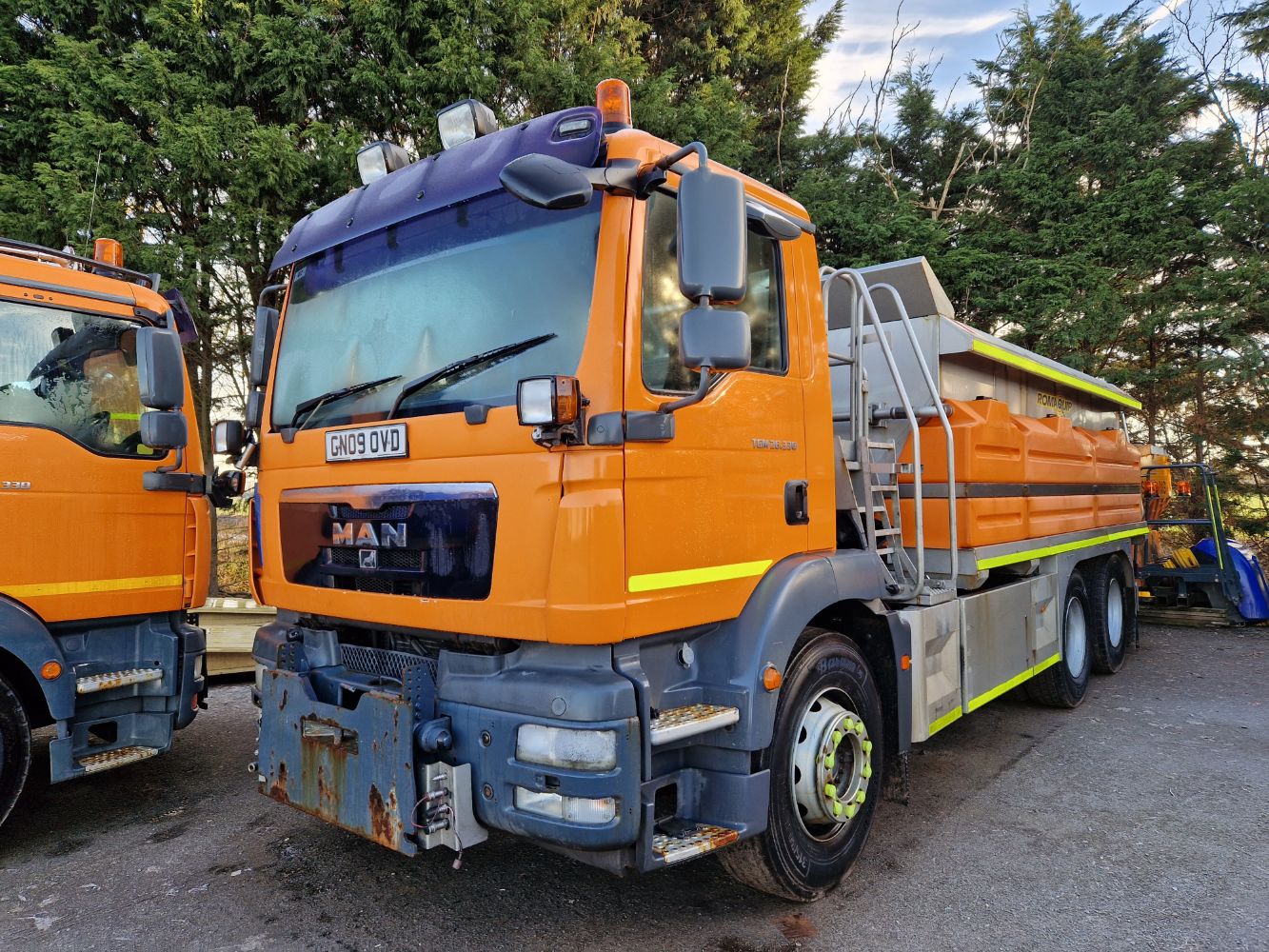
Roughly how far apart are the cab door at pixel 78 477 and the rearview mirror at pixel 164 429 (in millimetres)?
251

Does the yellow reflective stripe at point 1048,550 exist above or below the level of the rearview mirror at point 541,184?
below

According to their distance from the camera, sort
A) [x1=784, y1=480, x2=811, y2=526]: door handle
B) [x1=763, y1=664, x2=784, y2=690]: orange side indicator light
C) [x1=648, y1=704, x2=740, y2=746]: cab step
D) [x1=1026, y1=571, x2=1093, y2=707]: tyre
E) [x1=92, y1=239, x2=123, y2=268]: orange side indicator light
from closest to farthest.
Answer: [x1=648, y1=704, x2=740, y2=746]: cab step, [x1=763, y1=664, x2=784, y2=690]: orange side indicator light, [x1=784, y1=480, x2=811, y2=526]: door handle, [x1=92, y1=239, x2=123, y2=268]: orange side indicator light, [x1=1026, y1=571, x2=1093, y2=707]: tyre

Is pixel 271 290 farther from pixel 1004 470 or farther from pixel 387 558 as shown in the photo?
pixel 1004 470

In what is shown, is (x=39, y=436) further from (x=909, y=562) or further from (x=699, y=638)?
(x=909, y=562)

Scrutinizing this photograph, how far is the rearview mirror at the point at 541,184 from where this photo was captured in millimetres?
2395

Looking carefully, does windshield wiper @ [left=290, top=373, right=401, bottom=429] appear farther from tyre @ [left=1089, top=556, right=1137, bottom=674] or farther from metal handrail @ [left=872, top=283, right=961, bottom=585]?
tyre @ [left=1089, top=556, right=1137, bottom=674]

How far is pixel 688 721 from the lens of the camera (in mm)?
2549

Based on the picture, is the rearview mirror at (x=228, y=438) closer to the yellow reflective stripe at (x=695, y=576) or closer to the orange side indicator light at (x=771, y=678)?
the yellow reflective stripe at (x=695, y=576)

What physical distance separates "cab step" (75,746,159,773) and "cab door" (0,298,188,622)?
2.22 ft

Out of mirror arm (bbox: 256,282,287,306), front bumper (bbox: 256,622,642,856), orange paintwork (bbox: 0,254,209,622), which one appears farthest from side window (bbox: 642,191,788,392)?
orange paintwork (bbox: 0,254,209,622)

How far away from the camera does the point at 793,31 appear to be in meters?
13.7

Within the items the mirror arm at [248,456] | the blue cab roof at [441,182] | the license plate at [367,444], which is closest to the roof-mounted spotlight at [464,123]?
the blue cab roof at [441,182]

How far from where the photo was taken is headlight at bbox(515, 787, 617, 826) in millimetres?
2371

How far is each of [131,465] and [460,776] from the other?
2748 millimetres
